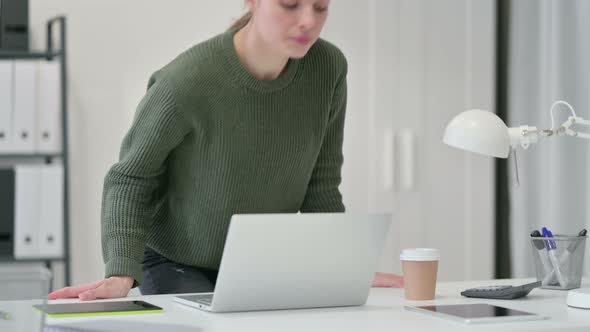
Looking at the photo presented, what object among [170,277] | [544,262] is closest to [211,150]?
[170,277]

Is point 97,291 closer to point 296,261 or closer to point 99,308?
point 99,308

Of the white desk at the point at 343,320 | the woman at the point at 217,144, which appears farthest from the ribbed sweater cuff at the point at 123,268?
the white desk at the point at 343,320

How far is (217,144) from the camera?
6.23 ft

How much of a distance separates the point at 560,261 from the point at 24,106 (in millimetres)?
2080

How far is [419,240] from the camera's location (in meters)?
3.71

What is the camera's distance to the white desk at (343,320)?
50.3 inches

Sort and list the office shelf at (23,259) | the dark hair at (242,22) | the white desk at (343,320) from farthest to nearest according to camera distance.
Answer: the office shelf at (23,259) < the dark hair at (242,22) < the white desk at (343,320)

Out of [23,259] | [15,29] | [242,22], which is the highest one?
[15,29]

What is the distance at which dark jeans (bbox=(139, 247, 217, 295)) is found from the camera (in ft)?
6.34

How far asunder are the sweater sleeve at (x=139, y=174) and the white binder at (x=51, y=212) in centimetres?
141

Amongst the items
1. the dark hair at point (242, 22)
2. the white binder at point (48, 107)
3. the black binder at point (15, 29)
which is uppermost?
the black binder at point (15, 29)

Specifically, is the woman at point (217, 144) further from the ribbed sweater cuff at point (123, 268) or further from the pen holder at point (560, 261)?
the pen holder at point (560, 261)

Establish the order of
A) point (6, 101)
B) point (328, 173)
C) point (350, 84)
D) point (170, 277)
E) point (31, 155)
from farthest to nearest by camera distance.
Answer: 1. point (350, 84)
2. point (31, 155)
3. point (6, 101)
4. point (328, 173)
5. point (170, 277)

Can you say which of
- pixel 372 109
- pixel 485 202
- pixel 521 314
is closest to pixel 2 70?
pixel 372 109
